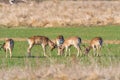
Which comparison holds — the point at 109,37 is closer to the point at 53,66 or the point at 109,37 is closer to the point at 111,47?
the point at 111,47

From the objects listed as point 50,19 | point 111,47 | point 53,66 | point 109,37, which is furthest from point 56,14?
point 53,66

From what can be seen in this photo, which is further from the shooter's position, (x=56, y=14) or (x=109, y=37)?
(x=56, y=14)

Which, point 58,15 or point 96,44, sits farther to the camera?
point 58,15

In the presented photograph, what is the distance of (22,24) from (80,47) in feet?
74.6

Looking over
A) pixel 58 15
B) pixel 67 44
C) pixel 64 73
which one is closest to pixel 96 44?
pixel 67 44

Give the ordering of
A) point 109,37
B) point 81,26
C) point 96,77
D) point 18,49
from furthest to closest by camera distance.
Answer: point 81,26
point 109,37
point 18,49
point 96,77

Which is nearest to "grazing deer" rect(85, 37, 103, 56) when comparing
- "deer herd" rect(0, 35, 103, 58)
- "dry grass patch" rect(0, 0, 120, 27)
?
"deer herd" rect(0, 35, 103, 58)

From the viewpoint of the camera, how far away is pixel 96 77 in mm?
11875

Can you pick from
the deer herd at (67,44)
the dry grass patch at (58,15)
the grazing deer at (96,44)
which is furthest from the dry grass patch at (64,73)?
the dry grass patch at (58,15)

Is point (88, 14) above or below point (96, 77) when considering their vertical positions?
above

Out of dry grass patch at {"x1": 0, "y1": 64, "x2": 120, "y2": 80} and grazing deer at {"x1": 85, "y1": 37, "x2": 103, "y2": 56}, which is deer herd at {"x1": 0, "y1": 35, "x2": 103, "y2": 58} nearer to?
grazing deer at {"x1": 85, "y1": 37, "x2": 103, "y2": 56}

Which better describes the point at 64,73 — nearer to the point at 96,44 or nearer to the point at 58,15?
the point at 96,44

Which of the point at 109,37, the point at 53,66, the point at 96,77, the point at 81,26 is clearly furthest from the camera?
the point at 81,26

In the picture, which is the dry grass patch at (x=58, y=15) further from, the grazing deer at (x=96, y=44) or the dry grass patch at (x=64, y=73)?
the dry grass patch at (x=64, y=73)
